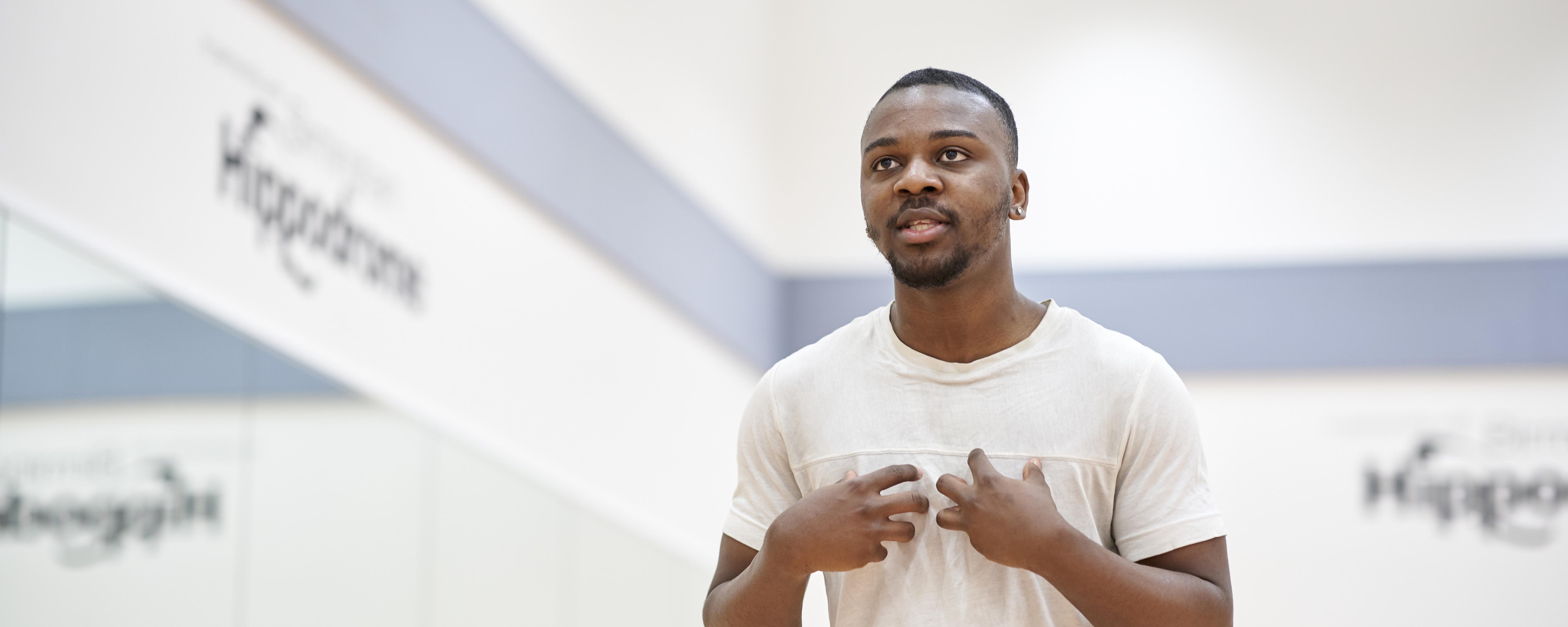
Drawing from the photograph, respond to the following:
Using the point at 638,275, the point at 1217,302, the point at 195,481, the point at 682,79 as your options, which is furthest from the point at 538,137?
the point at 1217,302

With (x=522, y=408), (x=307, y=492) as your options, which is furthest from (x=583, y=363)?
(x=307, y=492)

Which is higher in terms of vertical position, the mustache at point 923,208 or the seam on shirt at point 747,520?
the mustache at point 923,208

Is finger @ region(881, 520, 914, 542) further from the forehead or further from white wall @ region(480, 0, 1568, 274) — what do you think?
white wall @ region(480, 0, 1568, 274)

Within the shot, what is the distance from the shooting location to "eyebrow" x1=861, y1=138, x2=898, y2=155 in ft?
4.97

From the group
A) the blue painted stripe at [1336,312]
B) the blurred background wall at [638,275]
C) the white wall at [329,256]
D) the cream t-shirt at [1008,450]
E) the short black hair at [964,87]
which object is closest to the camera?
the cream t-shirt at [1008,450]

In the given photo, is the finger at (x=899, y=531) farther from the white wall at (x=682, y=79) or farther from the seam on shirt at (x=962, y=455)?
the white wall at (x=682, y=79)

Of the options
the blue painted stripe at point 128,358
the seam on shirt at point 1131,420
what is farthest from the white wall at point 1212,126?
the seam on shirt at point 1131,420

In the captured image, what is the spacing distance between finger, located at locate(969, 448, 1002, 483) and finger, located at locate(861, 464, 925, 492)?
0.06 metres

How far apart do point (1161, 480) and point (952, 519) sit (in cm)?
24

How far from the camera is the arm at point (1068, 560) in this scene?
1.32m

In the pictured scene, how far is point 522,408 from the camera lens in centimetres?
468

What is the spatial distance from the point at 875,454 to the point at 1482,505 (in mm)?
6893

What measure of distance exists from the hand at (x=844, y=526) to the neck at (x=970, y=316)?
206 mm

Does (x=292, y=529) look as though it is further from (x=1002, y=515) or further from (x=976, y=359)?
(x=1002, y=515)
